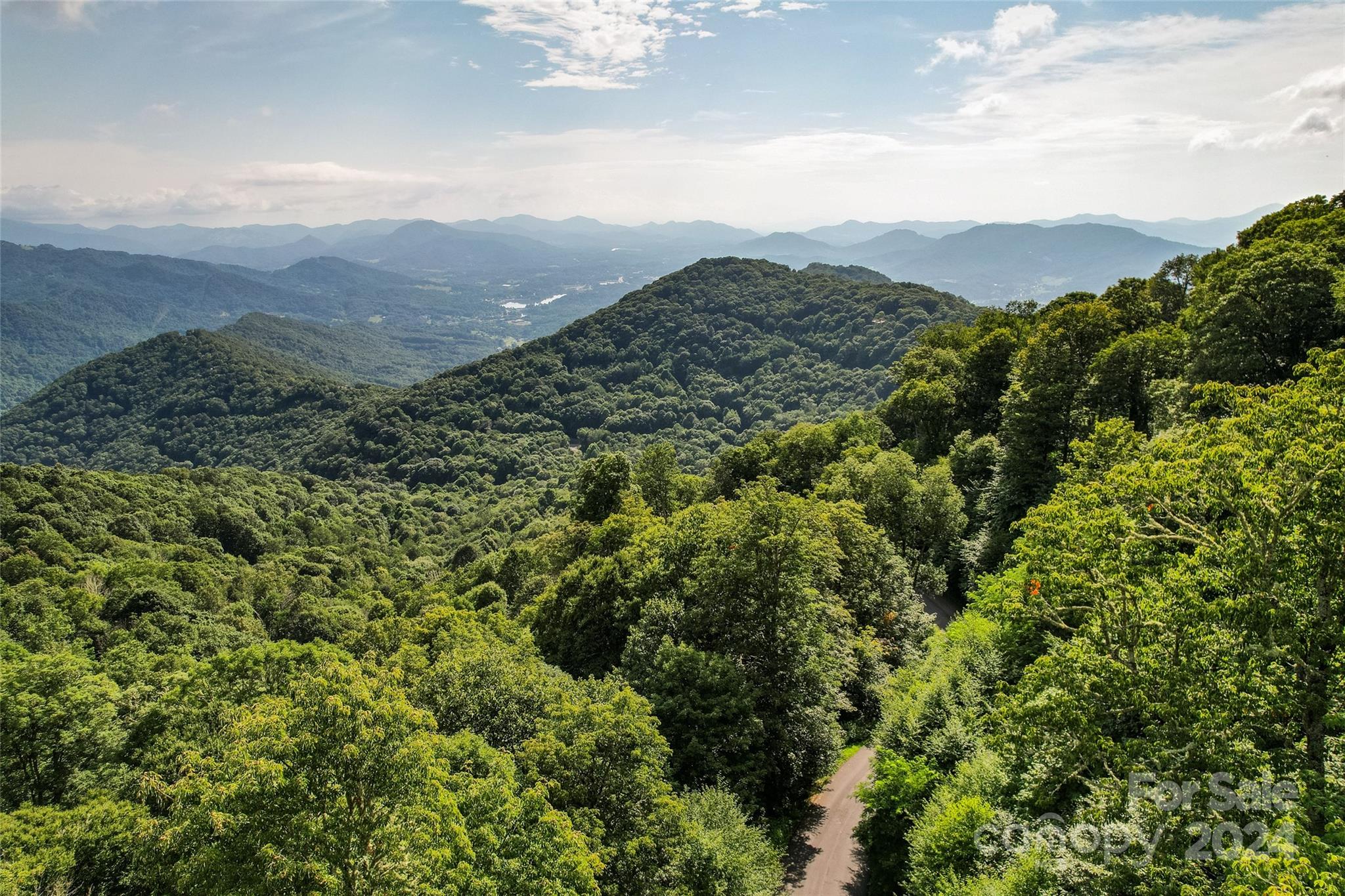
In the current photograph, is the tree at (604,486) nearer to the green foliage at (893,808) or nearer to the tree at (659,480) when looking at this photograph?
the tree at (659,480)

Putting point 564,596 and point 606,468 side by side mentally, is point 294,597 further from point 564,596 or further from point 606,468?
point 564,596

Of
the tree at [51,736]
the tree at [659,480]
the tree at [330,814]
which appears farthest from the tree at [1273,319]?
the tree at [51,736]

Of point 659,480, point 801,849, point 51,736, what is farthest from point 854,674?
point 659,480

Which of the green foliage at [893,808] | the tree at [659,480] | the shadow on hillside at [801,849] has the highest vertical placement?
the tree at [659,480]

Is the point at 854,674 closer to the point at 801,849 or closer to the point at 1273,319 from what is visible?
the point at 801,849

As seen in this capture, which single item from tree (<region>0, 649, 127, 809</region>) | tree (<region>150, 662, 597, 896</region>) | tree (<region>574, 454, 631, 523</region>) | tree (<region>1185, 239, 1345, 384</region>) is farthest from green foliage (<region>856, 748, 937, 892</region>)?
tree (<region>574, 454, 631, 523</region>)

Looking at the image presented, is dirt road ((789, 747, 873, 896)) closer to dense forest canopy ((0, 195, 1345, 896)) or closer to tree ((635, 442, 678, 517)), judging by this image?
dense forest canopy ((0, 195, 1345, 896))
